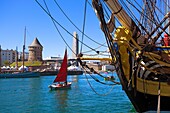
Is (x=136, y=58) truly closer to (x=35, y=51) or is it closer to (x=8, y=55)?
(x=35, y=51)

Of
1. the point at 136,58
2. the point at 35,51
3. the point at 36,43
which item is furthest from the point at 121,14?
the point at 36,43

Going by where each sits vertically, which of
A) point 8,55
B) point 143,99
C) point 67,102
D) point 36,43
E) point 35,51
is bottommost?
point 67,102

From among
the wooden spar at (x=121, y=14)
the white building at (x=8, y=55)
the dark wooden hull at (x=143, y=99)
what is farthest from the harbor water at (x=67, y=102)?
the white building at (x=8, y=55)

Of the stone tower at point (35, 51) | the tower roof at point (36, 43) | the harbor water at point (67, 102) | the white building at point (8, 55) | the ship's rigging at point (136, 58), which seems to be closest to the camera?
the ship's rigging at point (136, 58)

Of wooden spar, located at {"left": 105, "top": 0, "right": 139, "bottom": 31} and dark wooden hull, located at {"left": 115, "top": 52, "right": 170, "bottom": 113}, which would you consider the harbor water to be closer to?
dark wooden hull, located at {"left": 115, "top": 52, "right": 170, "bottom": 113}

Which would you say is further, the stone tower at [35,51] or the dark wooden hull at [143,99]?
the stone tower at [35,51]

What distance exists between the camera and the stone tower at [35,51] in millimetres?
148625

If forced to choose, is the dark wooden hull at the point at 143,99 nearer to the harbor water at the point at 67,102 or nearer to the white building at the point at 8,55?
the harbor water at the point at 67,102

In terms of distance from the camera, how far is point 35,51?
491ft

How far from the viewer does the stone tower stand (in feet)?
488

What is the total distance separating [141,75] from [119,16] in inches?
99.4

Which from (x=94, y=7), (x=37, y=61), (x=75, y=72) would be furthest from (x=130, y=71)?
(x=37, y=61)

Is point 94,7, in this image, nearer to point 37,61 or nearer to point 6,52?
point 37,61

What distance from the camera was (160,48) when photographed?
11.4 m
